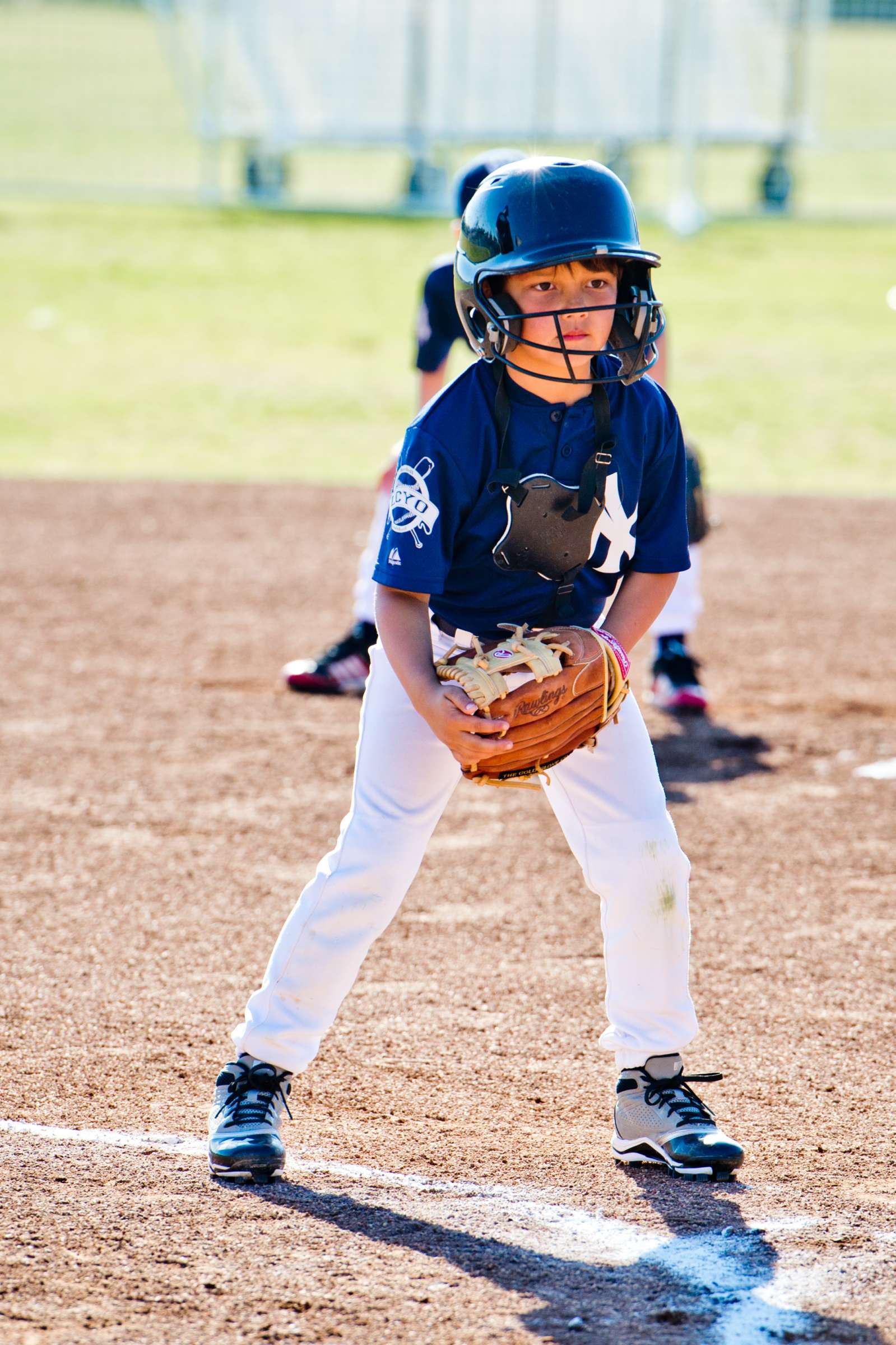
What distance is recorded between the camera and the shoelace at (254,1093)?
2.87 metres

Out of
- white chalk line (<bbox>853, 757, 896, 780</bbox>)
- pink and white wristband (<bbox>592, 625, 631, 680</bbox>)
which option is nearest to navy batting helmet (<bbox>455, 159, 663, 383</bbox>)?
pink and white wristband (<bbox>592, 625, 631, 680</bbox>)

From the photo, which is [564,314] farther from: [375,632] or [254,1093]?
[375,632]

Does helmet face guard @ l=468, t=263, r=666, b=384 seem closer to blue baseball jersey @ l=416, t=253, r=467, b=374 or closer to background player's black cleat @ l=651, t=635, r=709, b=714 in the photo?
blue baseball jersey @ l=416, t=253, r=467, b=374

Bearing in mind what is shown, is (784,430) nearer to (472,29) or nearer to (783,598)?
(783,598)

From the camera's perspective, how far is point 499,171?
2908 mm

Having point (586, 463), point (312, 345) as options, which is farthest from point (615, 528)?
point (312, 345)

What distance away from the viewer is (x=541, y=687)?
2.77 metres

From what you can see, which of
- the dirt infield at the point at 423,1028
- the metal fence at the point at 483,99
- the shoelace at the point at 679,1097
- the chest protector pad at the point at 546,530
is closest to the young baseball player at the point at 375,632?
the dirt infield at the point at 423,1028

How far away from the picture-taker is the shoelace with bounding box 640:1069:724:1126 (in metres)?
2.92

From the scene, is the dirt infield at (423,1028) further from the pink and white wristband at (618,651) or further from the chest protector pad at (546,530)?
the chest protector pad at (546,530)

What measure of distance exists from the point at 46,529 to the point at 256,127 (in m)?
11.6

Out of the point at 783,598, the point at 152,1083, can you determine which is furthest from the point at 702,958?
the point at 783,598

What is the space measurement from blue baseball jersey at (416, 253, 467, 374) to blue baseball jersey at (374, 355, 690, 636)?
2.16 metres

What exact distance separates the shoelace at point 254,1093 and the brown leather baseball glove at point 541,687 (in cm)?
65
